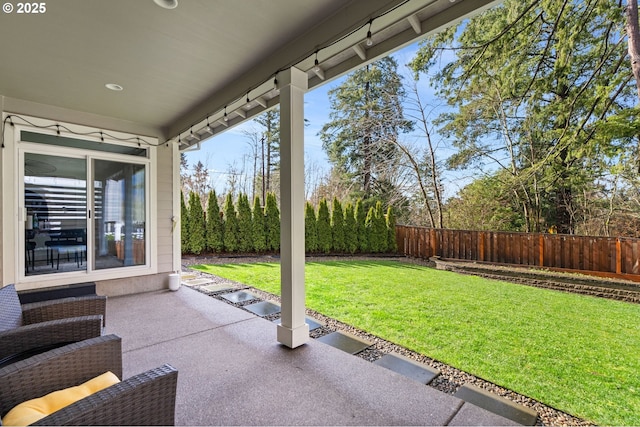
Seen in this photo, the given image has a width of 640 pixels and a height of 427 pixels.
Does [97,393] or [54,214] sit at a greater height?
[54,214]

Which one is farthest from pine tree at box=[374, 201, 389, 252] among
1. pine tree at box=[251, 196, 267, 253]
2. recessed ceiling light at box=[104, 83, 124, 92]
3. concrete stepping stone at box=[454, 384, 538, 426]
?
recessed ceiling light at box=[104, 83, 124, 92]

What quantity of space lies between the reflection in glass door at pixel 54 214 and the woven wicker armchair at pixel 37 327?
2.28 m

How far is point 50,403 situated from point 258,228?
7910 millimetres

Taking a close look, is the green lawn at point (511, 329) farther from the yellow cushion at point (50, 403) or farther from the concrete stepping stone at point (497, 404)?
the yellow cushion at point (50, 403)

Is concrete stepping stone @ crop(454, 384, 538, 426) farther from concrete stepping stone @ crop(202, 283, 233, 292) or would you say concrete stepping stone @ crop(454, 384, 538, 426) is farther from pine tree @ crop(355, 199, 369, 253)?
pine tree @ crop(355, 199, 369, 253)

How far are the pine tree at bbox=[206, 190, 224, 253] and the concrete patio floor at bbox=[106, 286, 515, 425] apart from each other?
5.29 meters

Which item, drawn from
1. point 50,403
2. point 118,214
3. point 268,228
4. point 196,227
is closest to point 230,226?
point 196,227

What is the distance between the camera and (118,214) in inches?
184

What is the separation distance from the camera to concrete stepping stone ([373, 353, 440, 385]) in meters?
2.29

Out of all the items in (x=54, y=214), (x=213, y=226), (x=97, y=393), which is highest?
(x=54, y=214)

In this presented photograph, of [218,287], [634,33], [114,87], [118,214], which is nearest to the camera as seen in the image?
[114,87]

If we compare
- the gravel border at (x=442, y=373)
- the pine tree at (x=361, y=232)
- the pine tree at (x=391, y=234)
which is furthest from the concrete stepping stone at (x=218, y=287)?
the pine tree at (x=391, y=234)

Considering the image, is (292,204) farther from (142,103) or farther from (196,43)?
(142,103)

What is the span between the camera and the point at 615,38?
5.49 meters
